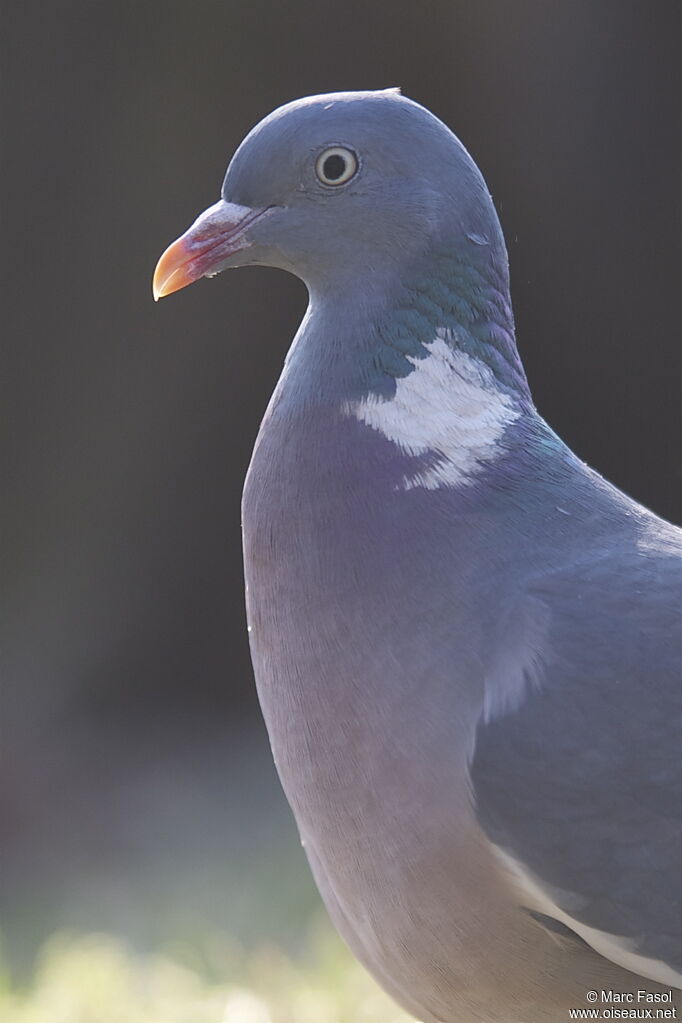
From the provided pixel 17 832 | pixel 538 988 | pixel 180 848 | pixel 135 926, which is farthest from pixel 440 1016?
pixel 17 832

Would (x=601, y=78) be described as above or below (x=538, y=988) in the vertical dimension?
above

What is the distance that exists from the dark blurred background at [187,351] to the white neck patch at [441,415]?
9.25 feet

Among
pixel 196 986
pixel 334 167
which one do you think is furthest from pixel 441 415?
pixel 196 986

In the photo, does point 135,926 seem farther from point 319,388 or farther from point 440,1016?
point 319,388

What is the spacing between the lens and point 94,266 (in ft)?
19.1

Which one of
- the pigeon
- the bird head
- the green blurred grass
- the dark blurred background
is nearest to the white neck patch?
the pigeon

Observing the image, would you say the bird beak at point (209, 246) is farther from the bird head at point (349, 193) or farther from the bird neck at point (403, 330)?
the bird neck at point (403, 330)

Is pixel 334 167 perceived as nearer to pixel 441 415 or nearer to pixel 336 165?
pixel 336 165

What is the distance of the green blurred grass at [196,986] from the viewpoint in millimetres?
3633

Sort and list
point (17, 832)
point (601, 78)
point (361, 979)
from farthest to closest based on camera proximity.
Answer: point (17, 832), point (601, 78), point (361, 979)

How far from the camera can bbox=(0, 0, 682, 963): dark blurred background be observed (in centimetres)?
542

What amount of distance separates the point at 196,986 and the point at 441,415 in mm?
2313

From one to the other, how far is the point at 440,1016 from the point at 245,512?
0.92 metres

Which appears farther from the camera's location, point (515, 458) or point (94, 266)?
point (94, 266)
